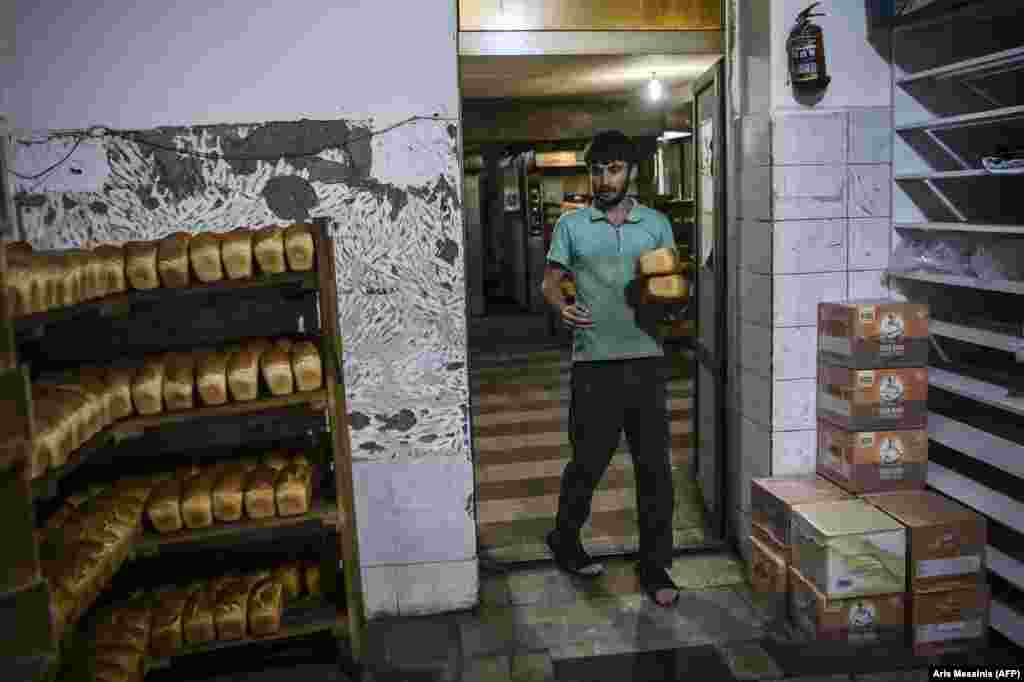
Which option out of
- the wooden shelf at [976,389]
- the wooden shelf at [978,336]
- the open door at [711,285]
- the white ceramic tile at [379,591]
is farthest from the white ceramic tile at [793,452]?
the white ceramic tile at [379,591]

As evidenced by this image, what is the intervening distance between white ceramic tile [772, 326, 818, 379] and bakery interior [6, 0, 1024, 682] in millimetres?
11

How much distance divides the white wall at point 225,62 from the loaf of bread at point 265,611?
5.59ft

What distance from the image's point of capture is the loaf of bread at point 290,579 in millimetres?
3152

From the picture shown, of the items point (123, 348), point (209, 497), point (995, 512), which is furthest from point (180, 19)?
point (995, 512)

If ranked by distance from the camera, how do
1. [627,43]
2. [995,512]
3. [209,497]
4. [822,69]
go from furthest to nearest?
[627,43] → [822,69] → [995,512] → [209,497]

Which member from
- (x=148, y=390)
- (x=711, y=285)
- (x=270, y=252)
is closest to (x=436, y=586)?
(x=148, y=390)

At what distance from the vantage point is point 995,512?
122 inches

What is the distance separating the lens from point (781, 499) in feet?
11.1

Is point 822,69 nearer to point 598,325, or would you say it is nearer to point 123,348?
point 598,325

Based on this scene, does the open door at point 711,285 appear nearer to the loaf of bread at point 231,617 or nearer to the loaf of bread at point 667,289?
the loaf of bread at point 667,289

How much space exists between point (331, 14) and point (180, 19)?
1.77ft

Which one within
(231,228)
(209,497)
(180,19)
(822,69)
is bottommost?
(209,497)

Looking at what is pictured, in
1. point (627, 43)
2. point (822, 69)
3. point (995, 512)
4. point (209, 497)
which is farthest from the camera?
point (627, 43)

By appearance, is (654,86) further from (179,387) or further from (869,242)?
(179,387)
